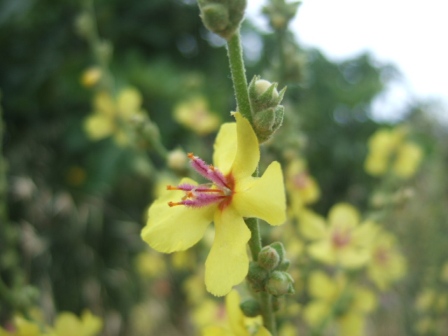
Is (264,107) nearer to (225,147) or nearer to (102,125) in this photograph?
(225,147)

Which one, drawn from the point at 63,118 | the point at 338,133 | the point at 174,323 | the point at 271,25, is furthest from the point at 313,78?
the point at 271,25

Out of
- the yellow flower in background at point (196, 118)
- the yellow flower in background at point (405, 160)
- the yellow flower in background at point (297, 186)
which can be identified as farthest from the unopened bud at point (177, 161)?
the yellow flower in background at point (405, 160)

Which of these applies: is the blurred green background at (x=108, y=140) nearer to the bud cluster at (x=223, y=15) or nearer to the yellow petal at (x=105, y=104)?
the yellow petal at (x=105, y=104)

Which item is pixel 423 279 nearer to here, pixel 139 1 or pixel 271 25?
pixel 271 25

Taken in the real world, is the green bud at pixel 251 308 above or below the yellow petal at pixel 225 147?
below

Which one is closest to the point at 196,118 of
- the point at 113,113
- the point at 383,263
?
the point at 113,113

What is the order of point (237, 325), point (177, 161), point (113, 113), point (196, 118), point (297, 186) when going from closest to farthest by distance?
point (237, 325) < point (177, 161) < point (297, 186) < point (113, 113) < point (196, 118)
